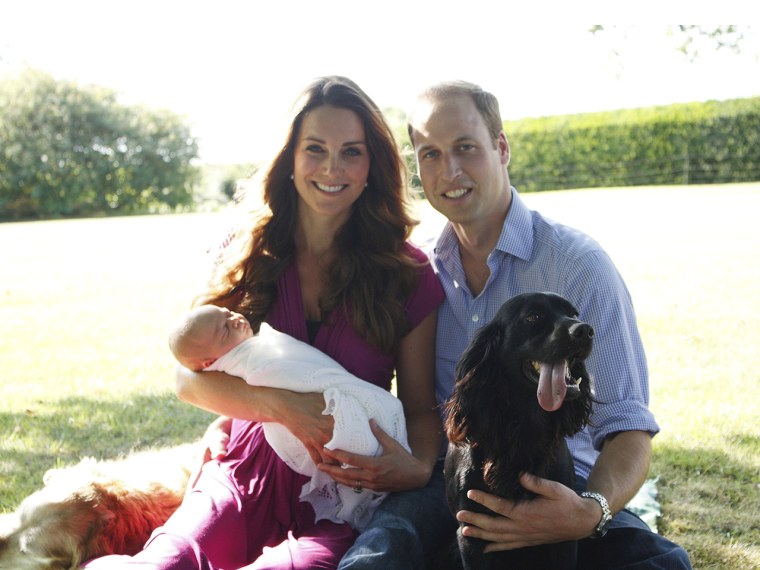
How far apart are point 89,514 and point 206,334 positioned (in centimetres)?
88

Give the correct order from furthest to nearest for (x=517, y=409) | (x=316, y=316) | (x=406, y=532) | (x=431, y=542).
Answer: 1. (x=316, y=316)
2. (x=431, y=542)
3. (x=406, y=532)
4. (x=517, y=409)

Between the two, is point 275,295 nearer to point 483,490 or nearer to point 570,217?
point 483,490

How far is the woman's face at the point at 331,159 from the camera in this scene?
341cm

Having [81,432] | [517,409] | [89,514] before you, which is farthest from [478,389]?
[81,432]

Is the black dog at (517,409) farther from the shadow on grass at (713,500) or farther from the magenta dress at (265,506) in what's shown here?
the shadow on grass at (713,500)

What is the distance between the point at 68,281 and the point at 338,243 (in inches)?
420

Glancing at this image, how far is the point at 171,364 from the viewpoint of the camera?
287 inches

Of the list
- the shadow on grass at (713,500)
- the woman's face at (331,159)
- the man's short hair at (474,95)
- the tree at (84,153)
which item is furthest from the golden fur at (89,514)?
the tree at (84,153)

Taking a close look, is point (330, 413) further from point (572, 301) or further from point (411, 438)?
point (572, 301)

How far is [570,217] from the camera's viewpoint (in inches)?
810

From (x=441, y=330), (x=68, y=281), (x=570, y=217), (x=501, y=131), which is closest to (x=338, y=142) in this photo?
(x=501, y=131)

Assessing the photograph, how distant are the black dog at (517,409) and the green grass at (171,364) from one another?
4.82ft

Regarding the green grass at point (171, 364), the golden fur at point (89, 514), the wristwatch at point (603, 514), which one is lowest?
the green grass at point (171, 364)

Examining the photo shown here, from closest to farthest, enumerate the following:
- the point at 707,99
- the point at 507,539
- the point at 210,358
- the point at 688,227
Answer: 1. the point at 507,539
2. the point at 210,358
3. the point at 688,227
4. the point at 707,99
